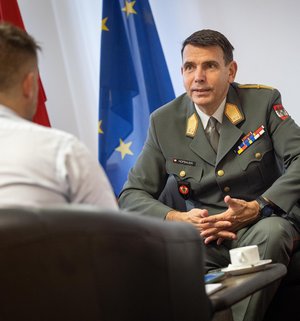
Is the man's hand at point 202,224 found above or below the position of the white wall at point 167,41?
below

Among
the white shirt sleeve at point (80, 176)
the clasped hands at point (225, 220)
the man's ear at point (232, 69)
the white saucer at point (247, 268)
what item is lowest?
the clasped hands at point (225, 220)

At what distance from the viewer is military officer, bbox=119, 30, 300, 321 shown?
8.52ft

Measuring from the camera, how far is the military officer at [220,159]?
260cm

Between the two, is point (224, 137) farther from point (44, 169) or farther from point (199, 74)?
point (44, 169)

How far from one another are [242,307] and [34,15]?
2618 mm

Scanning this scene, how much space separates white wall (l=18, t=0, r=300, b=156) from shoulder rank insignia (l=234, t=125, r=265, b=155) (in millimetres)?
995

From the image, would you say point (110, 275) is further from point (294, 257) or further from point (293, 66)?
point (293, 66)

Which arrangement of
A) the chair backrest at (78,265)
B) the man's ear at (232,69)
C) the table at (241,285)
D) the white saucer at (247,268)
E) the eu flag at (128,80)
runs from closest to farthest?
the chair backrest at (78,265), the table at (241,285), the white saucer at (247,268), the man's ear at (232,69), the eu flag at (128,80)

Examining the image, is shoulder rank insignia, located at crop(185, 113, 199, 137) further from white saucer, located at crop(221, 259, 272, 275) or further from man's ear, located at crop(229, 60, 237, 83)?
white saucer, located at crop(221, 259, 272, 275)

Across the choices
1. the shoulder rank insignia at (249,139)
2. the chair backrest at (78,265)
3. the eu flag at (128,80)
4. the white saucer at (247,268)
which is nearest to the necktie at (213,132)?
the shoulder rank insignia at (249,139)

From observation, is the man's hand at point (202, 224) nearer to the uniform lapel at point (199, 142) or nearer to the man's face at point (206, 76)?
the uniform lapel at point (199, 142)

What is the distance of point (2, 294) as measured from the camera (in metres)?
1.05

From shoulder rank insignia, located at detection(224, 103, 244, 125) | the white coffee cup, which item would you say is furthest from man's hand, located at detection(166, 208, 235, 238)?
the white coffee cup

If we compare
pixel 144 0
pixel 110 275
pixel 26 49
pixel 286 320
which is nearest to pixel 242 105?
pixel 286 320
